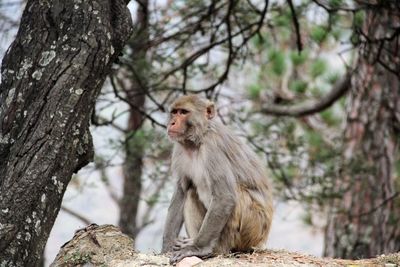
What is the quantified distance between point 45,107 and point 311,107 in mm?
9209

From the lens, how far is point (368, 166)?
39.0 feet

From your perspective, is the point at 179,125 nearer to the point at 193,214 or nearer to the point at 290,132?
the point at 193,214

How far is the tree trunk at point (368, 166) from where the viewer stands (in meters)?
11.9

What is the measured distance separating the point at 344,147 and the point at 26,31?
7922mm

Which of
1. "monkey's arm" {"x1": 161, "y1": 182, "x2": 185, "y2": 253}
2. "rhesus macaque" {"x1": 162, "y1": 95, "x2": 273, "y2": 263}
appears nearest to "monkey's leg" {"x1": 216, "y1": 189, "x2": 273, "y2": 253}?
"rhesus macaque" {"x1": 162, "y1": 95, "x2": 273, "y2": 263}

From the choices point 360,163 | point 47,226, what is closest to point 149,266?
point 47,226

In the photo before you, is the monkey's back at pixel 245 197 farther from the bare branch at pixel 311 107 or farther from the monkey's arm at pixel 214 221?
the bare branch at pixel 311 107

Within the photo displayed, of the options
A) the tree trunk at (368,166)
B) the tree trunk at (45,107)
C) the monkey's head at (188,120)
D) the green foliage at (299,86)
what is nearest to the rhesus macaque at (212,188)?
the monkey's head at (188,120)

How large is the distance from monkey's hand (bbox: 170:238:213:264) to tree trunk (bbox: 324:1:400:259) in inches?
236

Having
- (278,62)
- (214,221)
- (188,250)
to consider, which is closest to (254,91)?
(278,62)

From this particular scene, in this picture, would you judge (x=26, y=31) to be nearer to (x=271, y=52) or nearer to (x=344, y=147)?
(x=344, y=147)

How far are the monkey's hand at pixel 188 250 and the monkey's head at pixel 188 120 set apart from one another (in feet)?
2.84

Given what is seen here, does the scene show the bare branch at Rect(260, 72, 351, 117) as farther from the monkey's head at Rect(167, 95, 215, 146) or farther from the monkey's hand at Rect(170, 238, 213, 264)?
the monkey's hand at Rect(170, 238, 213, 264)

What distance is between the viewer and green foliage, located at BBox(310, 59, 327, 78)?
595 inches
